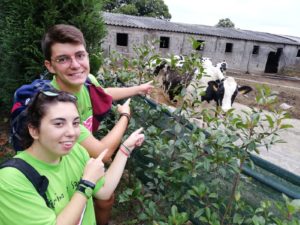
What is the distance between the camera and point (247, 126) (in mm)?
1525

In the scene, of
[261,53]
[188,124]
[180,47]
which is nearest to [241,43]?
[261,53]

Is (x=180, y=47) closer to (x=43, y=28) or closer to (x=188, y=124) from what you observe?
(x=43, y=28)

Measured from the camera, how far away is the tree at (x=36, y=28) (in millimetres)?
3873

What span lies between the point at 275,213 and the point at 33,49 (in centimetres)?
362

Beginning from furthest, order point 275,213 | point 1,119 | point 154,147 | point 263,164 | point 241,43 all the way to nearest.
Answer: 1. point 241,43
2. point 1,119
3. point 154,147
4. point 263,164
5. point 275,213

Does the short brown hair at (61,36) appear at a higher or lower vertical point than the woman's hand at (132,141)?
higher

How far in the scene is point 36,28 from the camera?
3.83 m

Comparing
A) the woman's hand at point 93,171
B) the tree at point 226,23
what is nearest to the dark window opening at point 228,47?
the woman's hand at point 93,171

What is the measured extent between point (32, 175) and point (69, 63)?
2.62ft

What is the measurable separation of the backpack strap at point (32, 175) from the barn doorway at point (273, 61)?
2996cm

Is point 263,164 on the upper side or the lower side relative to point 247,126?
lower

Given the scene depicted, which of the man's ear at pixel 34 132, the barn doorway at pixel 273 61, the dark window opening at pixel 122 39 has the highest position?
the man's ear at pixel 34 132

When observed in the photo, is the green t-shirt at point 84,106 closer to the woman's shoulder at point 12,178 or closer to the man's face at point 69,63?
the man's face at point 69,63

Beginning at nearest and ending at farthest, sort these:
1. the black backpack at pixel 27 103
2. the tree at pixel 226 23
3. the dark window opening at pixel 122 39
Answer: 1. the black backpack at pixel 27 103
2. the dark window opening at pixel 122 39
3. the tree at pixel 226 23
